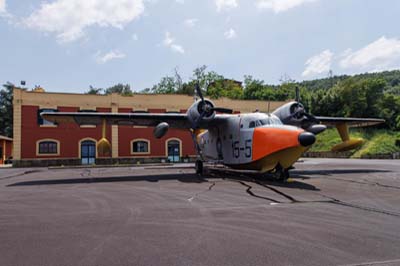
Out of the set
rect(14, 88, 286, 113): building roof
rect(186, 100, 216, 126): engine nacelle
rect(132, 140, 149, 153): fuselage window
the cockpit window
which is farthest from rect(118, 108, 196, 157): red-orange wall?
the cockpit window

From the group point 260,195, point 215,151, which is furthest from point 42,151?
point 260,195

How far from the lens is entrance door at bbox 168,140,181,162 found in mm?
41531

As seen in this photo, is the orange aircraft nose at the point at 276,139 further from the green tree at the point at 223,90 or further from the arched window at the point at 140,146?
the green tree at the point at 223,90

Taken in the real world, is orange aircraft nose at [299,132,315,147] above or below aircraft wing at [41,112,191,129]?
below

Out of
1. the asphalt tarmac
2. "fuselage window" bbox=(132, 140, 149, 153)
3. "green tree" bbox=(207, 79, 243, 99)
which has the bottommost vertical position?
the asphalt tarmac

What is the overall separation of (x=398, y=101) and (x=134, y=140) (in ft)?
136

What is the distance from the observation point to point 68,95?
37.9 metres

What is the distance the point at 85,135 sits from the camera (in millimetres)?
38219

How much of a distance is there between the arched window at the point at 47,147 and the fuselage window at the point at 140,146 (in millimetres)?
8382

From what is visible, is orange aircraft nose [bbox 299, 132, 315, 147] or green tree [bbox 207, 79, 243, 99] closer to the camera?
orange aircraft nose [bbox 299, 132, 315, 147]

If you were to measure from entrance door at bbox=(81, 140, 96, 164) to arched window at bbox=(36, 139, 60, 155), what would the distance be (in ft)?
8.60

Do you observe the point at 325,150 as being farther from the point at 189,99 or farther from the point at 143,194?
the point at 143,194

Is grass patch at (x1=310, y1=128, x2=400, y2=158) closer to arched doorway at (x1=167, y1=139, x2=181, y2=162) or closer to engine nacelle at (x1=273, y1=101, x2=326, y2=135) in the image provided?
arched doorway at (x1=167, y1=139, x2=181, y2=162)

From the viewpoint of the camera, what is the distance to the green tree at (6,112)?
225ft
